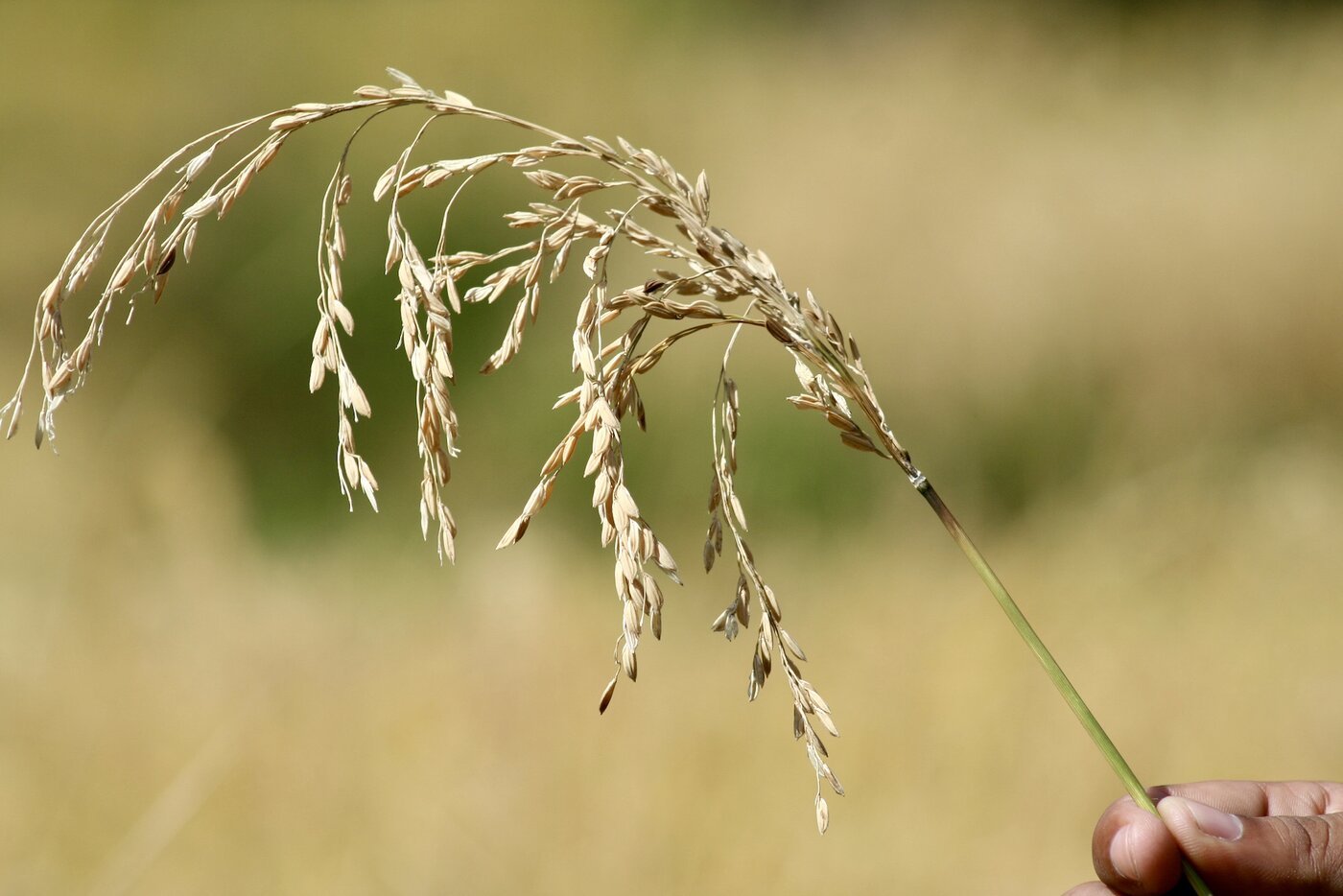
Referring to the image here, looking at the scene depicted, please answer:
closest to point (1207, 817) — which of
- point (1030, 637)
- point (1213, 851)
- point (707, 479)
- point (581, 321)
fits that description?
point (1213, 851)

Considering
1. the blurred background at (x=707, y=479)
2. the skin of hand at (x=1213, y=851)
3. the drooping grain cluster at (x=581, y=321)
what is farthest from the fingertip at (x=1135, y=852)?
the blurred background at (x=707, y=479)

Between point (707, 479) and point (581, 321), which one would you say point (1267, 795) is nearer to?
point (581, 321)

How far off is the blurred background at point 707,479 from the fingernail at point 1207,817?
77 cm

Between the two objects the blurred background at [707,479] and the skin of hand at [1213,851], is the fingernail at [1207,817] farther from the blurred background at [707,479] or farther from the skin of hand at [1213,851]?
the blurred background at [707,479]

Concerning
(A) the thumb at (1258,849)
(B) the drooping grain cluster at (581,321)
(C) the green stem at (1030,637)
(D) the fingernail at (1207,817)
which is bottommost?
(A) the thumb at (1258,849)

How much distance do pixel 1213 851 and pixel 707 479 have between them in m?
1.41

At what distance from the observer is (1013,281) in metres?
2.17

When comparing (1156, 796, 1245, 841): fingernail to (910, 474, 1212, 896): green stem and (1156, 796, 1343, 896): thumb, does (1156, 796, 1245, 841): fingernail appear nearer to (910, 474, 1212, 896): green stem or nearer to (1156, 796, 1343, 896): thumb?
(1156, 796, 1343, 896): thumb

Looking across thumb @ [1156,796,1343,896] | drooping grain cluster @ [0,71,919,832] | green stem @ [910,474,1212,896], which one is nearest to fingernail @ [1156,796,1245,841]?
thumb @ [1156,796,1343,896]

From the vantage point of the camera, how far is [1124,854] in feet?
1.77

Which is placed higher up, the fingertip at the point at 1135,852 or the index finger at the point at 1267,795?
the fingertip at the point at 1135,852

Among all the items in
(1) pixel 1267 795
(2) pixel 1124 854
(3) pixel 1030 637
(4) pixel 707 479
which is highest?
(3) pixel 1030 637

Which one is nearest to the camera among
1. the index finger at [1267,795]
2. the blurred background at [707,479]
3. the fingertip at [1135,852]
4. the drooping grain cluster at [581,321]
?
the drooping grain cluster at [581,321]

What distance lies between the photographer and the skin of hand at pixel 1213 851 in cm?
54
